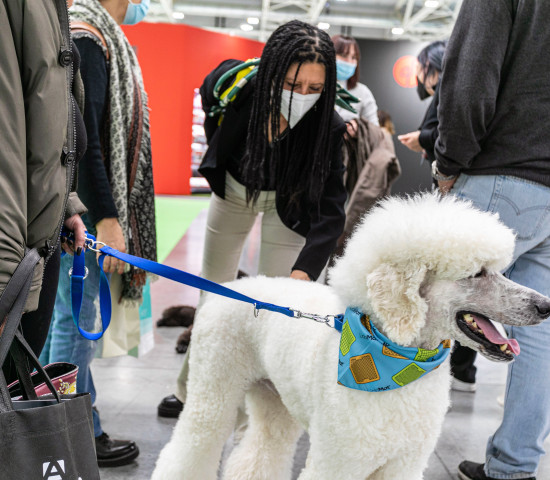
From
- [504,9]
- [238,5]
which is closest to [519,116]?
[504,9]

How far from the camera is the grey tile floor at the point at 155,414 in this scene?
7.04 feet

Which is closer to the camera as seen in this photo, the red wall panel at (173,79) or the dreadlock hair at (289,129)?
the dreadlock hair at (289,129)

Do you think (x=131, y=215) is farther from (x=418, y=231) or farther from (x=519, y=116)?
(x=519, y=116)

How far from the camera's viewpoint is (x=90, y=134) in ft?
5.85

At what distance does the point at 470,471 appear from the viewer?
Answer: 200cm

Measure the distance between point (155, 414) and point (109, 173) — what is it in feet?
3.70

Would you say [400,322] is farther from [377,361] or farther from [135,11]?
[135,11]

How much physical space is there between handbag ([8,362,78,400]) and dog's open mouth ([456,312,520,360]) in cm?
82

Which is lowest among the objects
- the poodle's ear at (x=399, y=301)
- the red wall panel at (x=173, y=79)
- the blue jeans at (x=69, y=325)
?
the red wall panel at (x=173, y=79)

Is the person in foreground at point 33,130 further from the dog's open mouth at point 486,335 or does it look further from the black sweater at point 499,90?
the black sweater at point 499,90

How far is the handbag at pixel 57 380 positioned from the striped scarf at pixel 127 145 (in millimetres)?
905

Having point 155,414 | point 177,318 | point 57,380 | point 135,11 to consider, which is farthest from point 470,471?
point 177,318

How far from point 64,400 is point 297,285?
0.83 m

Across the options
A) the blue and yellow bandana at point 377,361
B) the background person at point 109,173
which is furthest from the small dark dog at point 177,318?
the blue and yellow bandana at point 377,361
